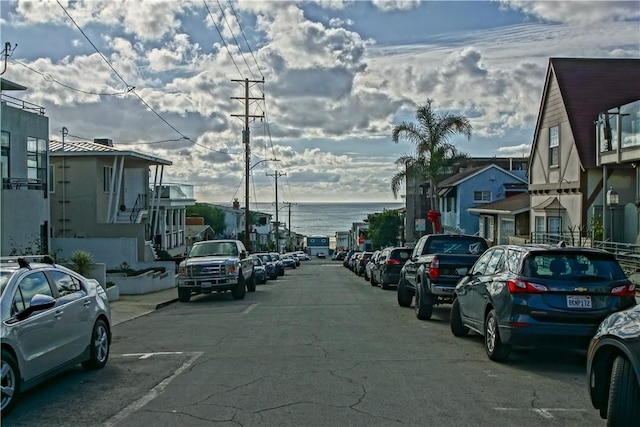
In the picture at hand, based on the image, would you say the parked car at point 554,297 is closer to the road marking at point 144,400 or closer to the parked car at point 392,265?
the road marking at point 144,400

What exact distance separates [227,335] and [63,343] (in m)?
4.74

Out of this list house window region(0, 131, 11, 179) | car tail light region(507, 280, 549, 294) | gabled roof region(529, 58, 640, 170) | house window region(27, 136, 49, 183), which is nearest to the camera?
car tail light region(507, 280, 549, 294)

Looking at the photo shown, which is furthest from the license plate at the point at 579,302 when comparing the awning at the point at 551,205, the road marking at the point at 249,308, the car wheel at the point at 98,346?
the awning at the point at 551,205

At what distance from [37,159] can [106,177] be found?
9632 mm

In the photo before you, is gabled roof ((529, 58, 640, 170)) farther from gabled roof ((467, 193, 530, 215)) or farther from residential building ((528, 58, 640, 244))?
gabled roof ((467, 193, 530, 215))

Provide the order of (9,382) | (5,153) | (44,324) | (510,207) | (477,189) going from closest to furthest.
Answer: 1. (9,382)
2. (44,324)
3. (5,153)
4. (510,207)
5. (477,189)

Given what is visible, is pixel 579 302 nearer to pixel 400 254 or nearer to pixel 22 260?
pixel 22 260

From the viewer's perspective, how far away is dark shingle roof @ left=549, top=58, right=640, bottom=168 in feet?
87.6

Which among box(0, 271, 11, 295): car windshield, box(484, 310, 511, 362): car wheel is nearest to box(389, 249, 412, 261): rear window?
box(484, 310, 511, 362): car wheel

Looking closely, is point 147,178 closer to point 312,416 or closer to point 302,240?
point 312,416

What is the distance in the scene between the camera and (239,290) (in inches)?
876

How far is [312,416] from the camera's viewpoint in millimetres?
7055

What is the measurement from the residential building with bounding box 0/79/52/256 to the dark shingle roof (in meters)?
19.6

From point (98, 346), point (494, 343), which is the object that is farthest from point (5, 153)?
point (494, 343)
